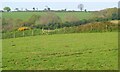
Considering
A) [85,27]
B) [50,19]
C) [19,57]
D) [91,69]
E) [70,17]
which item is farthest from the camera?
[70,17]

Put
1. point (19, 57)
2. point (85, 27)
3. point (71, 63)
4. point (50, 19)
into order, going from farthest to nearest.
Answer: point (50, 19) < point (85, 27) < point (19, 57) < point (71, 63)

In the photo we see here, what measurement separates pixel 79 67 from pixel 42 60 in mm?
2655

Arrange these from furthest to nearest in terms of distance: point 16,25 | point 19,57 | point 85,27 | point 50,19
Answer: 1. point 50,19
2. point 16,25
3. point 85,27
4. point 19,57

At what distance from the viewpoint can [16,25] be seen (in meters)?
40.5

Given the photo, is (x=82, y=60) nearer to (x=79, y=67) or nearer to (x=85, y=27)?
→ (x=79, y=67)

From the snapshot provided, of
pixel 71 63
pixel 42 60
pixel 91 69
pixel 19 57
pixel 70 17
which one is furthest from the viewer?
pixel 70 17

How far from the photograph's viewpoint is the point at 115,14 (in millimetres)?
44875

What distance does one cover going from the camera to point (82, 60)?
13453 mm

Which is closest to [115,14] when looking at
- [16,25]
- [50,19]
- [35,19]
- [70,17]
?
[70,17]

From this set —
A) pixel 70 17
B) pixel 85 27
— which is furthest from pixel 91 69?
pixel 70 17

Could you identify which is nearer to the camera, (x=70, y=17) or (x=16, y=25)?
(x=16, y=25)

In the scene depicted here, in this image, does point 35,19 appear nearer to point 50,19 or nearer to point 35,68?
point 50,19

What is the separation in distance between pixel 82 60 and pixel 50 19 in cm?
3153

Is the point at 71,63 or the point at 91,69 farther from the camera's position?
the point at 71,63
